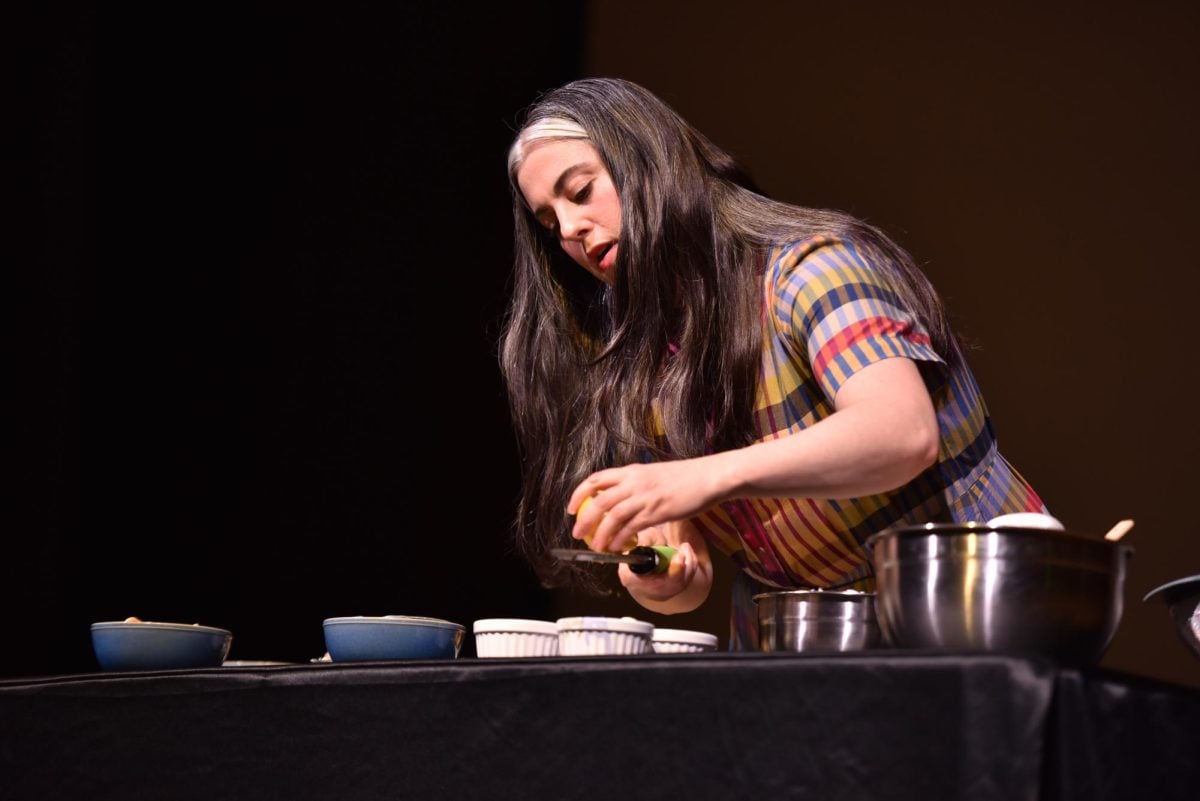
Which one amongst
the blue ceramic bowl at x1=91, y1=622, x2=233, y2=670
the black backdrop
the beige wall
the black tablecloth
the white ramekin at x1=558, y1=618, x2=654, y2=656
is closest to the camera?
the black tablecloth

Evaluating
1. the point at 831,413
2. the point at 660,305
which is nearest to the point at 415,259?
the point at 660,305

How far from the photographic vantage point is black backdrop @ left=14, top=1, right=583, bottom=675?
2266 mm

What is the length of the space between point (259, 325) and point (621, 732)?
200 cm

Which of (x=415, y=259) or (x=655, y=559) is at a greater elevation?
(x=415, y=259)

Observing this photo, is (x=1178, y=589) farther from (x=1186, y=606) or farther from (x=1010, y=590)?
(x=1010, y=590)

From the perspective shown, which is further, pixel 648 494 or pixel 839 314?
pixel 839 314

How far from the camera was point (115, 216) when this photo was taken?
2.39 metres

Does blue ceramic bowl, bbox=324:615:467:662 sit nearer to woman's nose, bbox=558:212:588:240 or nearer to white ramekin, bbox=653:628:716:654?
white ramekin, bbox=653:628:716:654

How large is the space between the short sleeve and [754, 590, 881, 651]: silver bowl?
0.74 feet

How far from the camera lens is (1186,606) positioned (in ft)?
3.41

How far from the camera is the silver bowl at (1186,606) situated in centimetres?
103

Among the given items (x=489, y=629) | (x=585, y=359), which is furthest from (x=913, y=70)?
(x=489, y=629)

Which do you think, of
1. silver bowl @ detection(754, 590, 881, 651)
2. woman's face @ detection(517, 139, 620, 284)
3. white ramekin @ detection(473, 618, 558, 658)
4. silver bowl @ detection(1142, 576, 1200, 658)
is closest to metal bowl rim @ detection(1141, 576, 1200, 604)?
silver bowl @ detection(1142, 576, 1200, 658)

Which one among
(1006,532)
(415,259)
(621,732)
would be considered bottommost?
(621,732)
